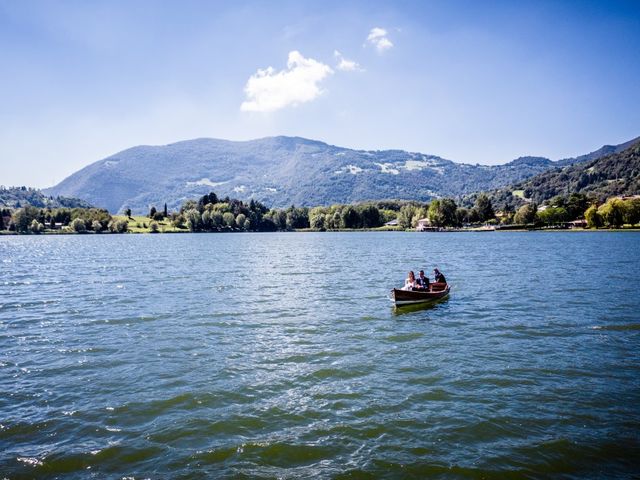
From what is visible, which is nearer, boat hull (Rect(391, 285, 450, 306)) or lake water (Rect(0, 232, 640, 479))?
lake water (Rect(0, 232, 640, 479))

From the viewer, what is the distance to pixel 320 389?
59.8 feet

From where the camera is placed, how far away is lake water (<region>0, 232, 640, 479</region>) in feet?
42.5

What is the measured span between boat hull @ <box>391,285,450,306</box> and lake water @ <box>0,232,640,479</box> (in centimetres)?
90

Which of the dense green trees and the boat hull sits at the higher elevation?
the dense green trees

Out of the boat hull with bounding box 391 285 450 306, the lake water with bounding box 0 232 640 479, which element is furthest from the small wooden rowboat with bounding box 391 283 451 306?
the lake water with bounding box 0 232 640 479

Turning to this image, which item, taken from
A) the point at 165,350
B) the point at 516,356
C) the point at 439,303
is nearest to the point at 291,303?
the point at 439,303

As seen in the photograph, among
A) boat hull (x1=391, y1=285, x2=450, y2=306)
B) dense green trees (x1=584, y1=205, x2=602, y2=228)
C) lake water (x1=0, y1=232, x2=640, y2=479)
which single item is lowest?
lake water (x1=0, y1=232, x2=640, y2=479)

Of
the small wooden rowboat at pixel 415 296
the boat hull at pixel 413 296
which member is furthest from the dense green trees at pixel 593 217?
the boat hull at pixel 413 296

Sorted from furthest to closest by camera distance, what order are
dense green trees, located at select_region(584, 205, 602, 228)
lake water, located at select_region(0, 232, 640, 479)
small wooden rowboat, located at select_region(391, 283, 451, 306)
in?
dense green trees, located at select_region(584, 205, 602, 228)
small wooden rowboat, located at select_region(391, 283, 451, 306)
lake water, located at select_region(0, 232, 640, 479)

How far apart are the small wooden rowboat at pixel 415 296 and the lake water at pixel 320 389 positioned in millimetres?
920

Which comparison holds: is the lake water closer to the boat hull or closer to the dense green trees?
the boat hull

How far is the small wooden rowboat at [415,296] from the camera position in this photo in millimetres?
35062

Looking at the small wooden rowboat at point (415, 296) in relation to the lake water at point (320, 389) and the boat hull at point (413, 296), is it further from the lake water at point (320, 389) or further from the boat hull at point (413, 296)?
the lake water at point (320, 389)

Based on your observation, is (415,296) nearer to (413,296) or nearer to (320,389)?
(413,296)
